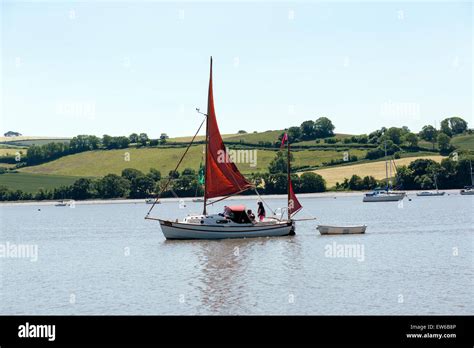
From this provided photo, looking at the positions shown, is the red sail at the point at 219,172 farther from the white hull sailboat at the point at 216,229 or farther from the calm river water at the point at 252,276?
the calm river water at the point at 252,276

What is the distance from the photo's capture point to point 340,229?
82.6 metres

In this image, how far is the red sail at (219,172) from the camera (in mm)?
73875

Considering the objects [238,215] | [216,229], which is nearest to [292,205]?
[238,215]

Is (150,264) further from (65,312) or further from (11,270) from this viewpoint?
(65,312)

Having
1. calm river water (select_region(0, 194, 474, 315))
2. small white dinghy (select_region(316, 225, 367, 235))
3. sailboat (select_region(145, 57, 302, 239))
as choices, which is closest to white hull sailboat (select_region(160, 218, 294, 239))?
sailboat (select_region(145, 57, 302, 239))

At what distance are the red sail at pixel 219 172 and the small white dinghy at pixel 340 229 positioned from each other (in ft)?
42.0

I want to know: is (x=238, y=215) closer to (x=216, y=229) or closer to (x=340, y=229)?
(x=216, y=229)

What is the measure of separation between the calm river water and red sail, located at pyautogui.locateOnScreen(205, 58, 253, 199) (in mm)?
5430

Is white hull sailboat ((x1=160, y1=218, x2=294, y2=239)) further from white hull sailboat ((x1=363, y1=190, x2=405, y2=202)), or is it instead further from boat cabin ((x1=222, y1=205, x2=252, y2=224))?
white hull sailboat ((x1=363, y1=190, x2=405, y2=202))
